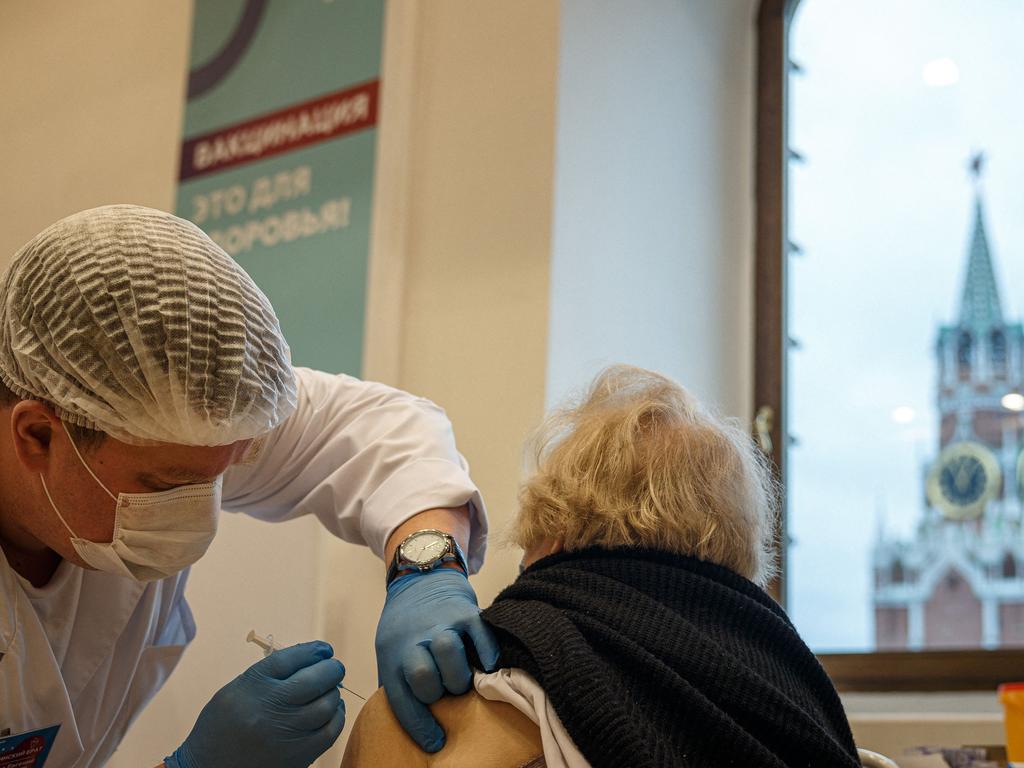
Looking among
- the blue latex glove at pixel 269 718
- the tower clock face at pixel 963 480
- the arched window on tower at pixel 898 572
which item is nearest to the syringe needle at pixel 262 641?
the blue latex glove at pixel 269 718

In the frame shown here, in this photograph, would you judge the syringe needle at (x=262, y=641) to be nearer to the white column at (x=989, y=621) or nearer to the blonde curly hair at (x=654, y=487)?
the blonde curly hair at (x=654, y=487)

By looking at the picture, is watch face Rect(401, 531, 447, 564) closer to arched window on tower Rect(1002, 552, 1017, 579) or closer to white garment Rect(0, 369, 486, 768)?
white garment Rect(0, 369, 486, 768)

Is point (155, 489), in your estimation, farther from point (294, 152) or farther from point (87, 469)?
point (294, 152)

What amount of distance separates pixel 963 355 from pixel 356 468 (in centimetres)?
151

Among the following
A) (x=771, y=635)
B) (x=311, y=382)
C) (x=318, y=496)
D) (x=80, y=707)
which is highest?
(x=311, y=382)

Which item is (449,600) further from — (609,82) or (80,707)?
(609,82)

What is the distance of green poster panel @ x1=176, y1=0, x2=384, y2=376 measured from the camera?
2.63 meters

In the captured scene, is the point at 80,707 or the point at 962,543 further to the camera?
the point at 962,543

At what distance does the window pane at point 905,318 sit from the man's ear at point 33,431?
1.81m

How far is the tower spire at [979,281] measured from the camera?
2570 millimetres

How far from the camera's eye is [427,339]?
2523mm

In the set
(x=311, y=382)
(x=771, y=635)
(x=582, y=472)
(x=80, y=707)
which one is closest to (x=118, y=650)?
(x=80, y=707)

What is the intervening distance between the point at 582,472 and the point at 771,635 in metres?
0.27

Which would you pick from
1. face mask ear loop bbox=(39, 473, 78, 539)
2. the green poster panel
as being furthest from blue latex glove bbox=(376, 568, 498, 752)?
the green poster panel
